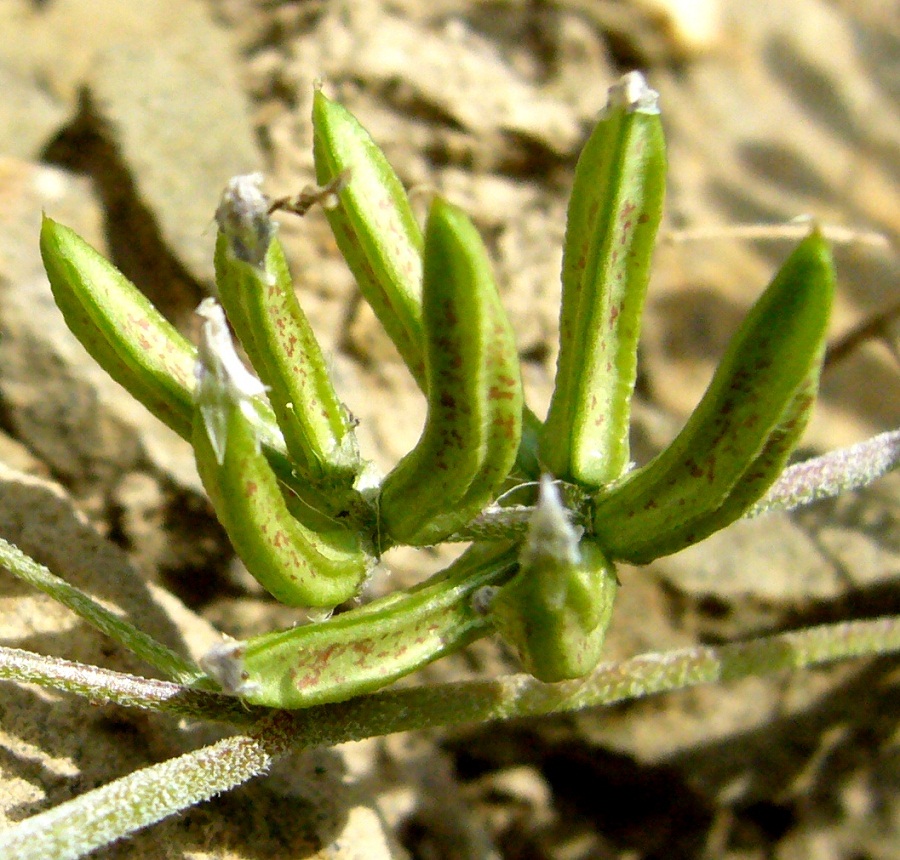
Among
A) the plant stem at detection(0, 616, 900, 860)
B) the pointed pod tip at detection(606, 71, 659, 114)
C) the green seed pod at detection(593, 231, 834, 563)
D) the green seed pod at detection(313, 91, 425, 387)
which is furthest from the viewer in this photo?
the green seed pod at detection(313, 91, 425, 387)

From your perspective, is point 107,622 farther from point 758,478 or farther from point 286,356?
point 758,478

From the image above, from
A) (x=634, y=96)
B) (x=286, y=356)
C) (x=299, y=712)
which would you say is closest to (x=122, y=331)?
(x=286, y=356)

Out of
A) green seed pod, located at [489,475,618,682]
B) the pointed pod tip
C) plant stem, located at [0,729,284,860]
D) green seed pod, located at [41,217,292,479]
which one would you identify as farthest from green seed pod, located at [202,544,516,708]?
the pointed pod tip

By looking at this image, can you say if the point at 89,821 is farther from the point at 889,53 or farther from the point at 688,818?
the point at 889,53

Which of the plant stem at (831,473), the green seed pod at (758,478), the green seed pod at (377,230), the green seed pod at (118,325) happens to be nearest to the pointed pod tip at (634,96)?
Answer: the green seed pod at (377,230)

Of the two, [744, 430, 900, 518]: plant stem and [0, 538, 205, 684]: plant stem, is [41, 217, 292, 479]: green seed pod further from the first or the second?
[744, 430, 900, 518]: plant stem

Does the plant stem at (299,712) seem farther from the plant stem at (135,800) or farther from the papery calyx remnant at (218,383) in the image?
the papery calyx remnant at (218,383)

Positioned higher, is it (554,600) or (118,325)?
(118,325)
